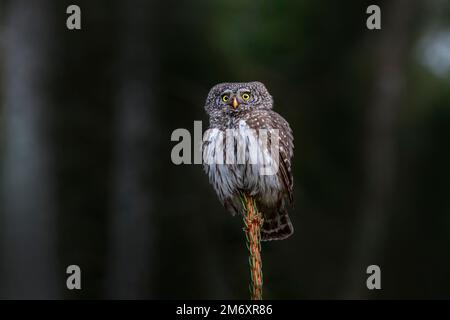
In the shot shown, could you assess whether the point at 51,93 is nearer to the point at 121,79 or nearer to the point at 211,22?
the point at 121,79

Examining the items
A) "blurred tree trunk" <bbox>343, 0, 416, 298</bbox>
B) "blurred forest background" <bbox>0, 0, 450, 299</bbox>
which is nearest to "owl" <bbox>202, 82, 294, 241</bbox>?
"blurred forest background" <bbox>0, 0, 450, 299</bbox>

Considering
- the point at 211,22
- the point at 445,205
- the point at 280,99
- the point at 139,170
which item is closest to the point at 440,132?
the point at 445,205

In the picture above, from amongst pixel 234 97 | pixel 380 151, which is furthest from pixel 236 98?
pixel 380 151

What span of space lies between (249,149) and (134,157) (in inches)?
265

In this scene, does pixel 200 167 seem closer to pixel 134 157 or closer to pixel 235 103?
pixel 134 157

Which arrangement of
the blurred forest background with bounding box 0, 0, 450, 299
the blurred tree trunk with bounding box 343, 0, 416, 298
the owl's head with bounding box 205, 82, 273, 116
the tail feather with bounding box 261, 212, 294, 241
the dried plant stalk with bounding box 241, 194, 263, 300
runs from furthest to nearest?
1. the blurred tree trunk with bounding box 343, 0, 416, 298
2. the blurred forest background with bounding box 0, 0, 450, 299
3. the tail feather with bounding box 261, 212, 294, 241
4. the owl's head with bounding box 205, 82, 273, 116
5. the dried plant stalk with bounding box 241, 194, 263, 300

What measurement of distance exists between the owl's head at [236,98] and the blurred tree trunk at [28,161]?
5.85m

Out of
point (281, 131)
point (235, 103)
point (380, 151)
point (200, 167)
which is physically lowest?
point (200, 167)

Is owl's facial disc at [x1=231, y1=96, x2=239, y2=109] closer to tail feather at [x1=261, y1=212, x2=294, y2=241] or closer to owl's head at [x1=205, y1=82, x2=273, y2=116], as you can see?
owl's head at [x1=205, y1=82, x2=273, y2=116]

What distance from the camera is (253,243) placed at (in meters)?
4.46

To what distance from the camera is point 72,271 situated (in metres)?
11.1

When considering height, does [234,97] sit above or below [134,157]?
above

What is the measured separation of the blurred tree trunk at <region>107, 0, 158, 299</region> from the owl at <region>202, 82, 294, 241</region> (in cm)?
589

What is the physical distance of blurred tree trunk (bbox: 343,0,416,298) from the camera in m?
11.8
